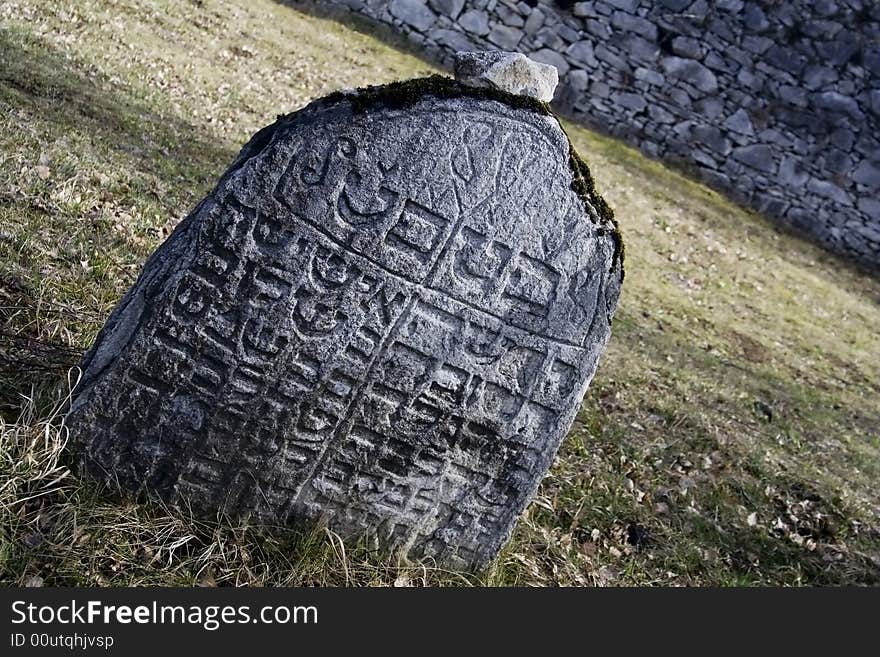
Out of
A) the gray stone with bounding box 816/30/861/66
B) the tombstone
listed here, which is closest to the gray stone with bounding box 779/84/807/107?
the gray stone with bounding box 816/30/861/66

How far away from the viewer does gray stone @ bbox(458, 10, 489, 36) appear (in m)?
13.5

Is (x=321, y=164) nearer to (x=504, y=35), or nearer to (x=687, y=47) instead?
(x=504, y=35)

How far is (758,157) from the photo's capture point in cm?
1349

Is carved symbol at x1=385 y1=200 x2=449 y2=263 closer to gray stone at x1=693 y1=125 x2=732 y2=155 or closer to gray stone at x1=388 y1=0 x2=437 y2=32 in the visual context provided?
gray stone at x1=388 y1=0 x2=437 y2=32

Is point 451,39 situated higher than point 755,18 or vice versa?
point 755,18

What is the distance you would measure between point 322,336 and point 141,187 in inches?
131

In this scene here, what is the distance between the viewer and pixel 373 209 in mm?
2949

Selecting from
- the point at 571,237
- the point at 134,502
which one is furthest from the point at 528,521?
the point at 134,502

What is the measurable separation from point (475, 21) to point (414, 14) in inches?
36.7

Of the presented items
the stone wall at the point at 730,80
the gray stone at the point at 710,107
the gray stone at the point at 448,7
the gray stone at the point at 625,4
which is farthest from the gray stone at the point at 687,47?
the gray stone at the point at 448,7

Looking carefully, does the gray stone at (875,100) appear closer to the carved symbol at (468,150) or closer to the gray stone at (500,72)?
the gray stone at (500,72)

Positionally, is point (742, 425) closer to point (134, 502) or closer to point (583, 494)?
point (583, 494)

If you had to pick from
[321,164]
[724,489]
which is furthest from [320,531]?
[724,489]

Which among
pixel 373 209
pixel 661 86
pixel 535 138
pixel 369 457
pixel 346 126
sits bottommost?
pixel 369 457
